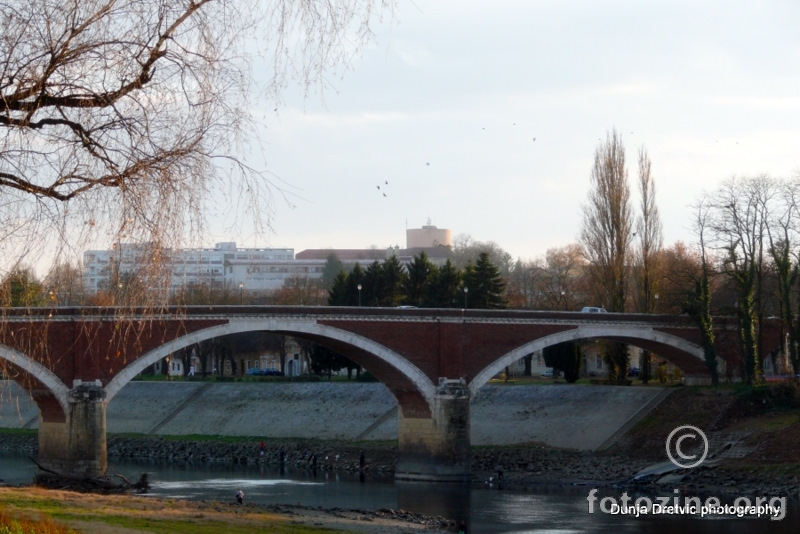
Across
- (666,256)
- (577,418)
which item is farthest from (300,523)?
(666,256)

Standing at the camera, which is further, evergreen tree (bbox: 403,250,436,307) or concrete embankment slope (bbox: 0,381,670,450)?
evergreen tree (bbox: 403,250,436,307)

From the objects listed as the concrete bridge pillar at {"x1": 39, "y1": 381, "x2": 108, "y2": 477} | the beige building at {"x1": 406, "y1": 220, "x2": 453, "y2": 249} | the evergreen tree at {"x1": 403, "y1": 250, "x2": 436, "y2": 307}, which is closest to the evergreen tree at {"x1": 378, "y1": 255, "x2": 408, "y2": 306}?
the evergreen tree at {"x1": 403, "y1": 250, "x2": 436, "y2": 307}

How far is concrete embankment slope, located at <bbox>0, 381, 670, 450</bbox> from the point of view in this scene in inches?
1843

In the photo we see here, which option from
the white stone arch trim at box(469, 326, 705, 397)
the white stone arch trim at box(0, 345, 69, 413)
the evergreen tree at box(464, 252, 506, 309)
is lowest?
the white stone arch trim at box(0, 345, 69, 413)

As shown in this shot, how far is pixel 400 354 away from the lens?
41.8 metres

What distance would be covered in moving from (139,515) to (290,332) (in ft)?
73.4

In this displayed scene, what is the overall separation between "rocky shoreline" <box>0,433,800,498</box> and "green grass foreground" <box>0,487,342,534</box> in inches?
703

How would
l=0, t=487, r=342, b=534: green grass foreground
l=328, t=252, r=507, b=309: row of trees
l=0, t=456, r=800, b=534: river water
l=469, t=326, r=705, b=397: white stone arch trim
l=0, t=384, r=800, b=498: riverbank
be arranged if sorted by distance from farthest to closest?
l=328, t=252, r=507, b=309: row of trees < l=469, t=326, r=705, b=397: white stone arch trim < l=0, t=384, r=800, b=498: riverbank < l=0, t=456, r=800, b=534: river water < l=0, t=487, r=342, b=534: green grass foreground

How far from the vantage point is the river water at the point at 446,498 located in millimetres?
28203

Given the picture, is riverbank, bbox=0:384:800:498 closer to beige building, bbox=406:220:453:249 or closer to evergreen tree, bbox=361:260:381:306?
evergreen tree, bbox=361:260:381:306

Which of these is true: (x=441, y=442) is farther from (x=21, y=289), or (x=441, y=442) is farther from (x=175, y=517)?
(x=21, y=289)

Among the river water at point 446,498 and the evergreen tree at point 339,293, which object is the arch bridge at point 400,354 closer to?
the river water at point 446,498

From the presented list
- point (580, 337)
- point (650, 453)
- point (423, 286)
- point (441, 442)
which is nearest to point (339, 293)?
point (423, 286)

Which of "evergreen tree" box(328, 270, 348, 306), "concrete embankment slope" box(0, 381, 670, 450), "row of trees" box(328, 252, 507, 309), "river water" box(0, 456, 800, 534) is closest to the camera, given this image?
"river water" box(0, 456, 800, 534)
